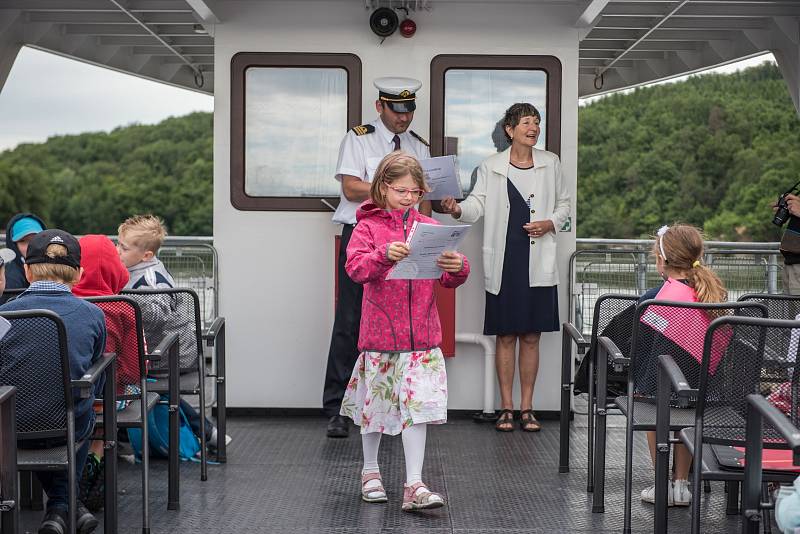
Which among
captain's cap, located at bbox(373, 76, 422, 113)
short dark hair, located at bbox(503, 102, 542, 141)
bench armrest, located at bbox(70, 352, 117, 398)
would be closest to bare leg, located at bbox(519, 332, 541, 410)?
short dark hair, located at bbox(503, 102, 542, 141)

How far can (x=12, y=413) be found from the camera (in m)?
3.07

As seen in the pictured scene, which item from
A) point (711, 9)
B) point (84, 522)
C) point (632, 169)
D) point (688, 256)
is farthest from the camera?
point (632, 169)

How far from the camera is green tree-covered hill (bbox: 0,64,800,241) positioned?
3969 cm

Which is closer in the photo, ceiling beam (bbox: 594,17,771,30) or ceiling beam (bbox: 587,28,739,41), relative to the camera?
ceiling beam (bbox: 594,17,771,30)

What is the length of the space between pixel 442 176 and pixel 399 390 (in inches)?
62.2

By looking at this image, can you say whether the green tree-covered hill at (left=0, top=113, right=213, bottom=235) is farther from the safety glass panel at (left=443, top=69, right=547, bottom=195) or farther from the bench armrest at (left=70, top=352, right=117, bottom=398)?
the bench armrest at (left=70, top=352, right=117, bottom=398)

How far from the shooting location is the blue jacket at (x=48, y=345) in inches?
142

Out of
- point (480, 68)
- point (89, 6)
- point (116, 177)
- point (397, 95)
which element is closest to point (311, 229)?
point (397, 95)

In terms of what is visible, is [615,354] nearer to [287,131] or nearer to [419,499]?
[419,499]

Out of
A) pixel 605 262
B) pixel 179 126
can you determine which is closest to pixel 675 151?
pixel 179 126

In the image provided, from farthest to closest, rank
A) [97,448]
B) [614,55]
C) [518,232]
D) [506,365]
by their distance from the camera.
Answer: [614,55] < [506,365] < [518,232] < [97,448]

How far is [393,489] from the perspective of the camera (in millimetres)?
5246

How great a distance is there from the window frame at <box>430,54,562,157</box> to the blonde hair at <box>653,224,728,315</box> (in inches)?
92.3

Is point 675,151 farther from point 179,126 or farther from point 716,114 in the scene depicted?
point 179,126
